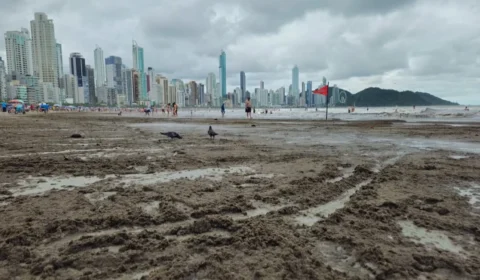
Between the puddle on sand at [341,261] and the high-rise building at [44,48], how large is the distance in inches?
8377

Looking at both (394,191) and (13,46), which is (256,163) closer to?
(394,191)

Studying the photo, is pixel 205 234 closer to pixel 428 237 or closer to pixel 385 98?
pixel 428 237

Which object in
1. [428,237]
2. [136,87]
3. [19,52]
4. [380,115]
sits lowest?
[428,237]

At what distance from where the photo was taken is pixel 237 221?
309 cm

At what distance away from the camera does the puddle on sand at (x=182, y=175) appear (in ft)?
15.7

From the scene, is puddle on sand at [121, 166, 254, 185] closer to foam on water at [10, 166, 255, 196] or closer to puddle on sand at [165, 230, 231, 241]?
foam on water at [10, 166, 255, 196]

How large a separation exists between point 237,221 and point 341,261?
3.81 feet

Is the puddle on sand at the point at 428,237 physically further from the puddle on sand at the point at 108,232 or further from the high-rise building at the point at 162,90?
the high-rise building at the point at 162,90

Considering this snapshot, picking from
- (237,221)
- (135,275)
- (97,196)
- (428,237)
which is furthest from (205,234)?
(428,237)

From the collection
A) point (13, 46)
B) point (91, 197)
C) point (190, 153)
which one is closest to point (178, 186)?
point (91, 197)

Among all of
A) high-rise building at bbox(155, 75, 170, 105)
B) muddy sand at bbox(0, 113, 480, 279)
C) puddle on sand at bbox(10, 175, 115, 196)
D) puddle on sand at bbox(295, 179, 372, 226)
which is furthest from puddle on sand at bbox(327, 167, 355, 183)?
high-rise building at bbox(155, 75, 170, 105)

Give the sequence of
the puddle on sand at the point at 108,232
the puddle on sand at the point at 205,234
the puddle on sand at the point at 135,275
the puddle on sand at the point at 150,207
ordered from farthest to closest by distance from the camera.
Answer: the puddle on sand at the point at 150,207 → the puddle on sand at the point at 205,234 → the puddle on sand at the point at 108,232 → the puddle on sand at the point at 135,275

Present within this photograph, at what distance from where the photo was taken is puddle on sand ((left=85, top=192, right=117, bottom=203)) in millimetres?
3775

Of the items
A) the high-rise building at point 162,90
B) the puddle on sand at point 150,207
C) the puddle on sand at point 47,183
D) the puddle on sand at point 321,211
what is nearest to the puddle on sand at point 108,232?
the puddle on sand at point 150,207
